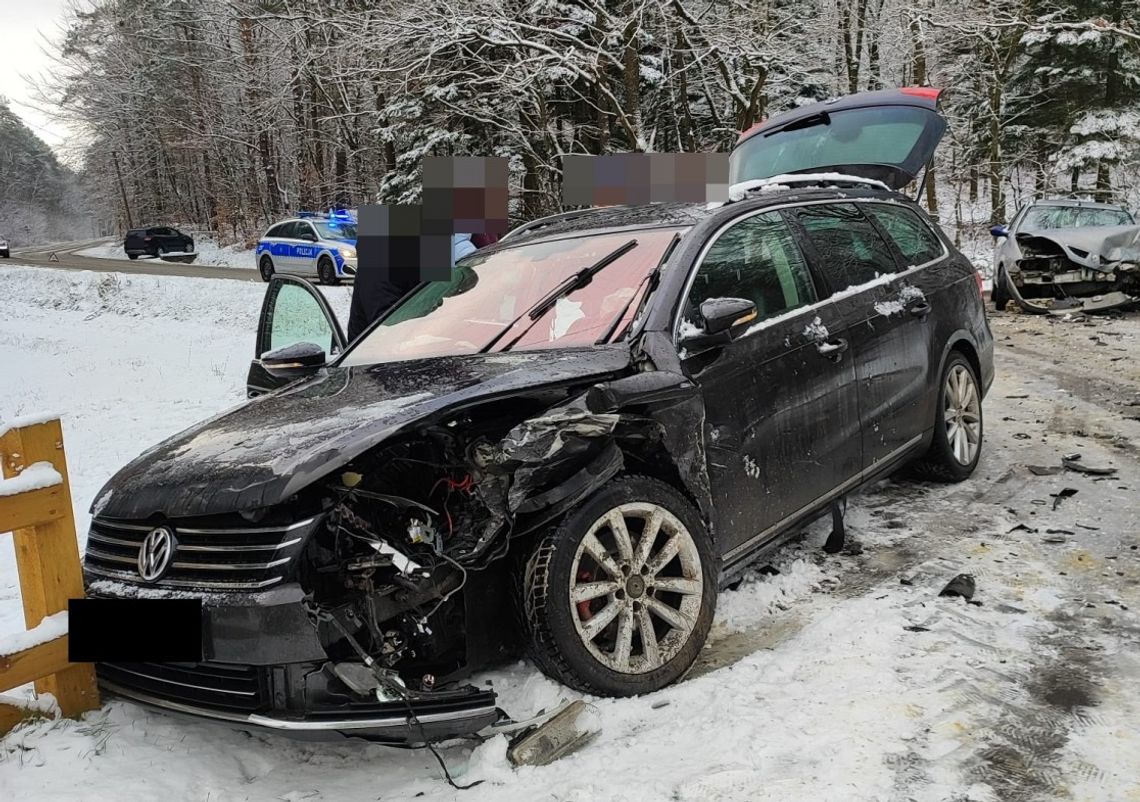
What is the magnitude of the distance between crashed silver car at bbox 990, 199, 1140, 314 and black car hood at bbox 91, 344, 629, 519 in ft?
33.7

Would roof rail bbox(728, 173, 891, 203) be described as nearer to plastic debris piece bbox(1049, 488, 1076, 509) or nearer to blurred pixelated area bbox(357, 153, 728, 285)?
blurred pixelated area bbox(357, 153, 728, 285)

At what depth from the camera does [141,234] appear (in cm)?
3622

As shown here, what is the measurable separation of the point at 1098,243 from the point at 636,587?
10.7 meters

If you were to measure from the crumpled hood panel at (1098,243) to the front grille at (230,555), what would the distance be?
11.5m

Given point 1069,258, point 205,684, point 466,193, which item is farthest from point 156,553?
point 1069,258

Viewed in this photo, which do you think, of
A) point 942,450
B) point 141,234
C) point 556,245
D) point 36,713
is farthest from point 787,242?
point 141,234

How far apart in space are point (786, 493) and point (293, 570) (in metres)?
2.03

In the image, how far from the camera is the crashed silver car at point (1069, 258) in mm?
10742

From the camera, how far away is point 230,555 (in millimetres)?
2410

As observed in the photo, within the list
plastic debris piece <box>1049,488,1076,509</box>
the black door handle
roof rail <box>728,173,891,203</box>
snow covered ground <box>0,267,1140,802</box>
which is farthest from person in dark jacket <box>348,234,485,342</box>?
plastic debris piece <box>1049,488,1076,509</box>

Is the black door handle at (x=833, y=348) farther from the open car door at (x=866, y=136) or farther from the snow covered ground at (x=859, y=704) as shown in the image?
the open car door at (x=866, y=136)

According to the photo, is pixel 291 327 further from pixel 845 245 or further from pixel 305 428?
pixel 845 245

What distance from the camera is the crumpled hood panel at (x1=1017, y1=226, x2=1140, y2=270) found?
1073cm

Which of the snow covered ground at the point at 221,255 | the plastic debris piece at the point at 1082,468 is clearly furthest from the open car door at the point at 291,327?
the snow covered ground at the point at 221,255
